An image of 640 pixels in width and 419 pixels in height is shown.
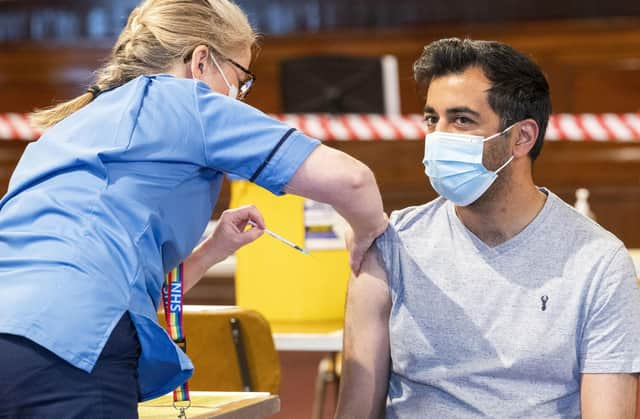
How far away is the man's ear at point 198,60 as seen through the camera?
1.95 metres

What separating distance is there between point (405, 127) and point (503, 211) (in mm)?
3900

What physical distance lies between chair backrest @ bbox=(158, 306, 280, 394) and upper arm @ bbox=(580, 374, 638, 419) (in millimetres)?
893

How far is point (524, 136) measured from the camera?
238 centimetres

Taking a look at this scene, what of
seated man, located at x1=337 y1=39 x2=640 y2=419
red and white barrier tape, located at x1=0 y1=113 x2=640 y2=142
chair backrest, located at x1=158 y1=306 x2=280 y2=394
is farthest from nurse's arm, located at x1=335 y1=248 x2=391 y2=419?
red and white barrier tape, located at x1=0 y1=113 x2=640 y2=142

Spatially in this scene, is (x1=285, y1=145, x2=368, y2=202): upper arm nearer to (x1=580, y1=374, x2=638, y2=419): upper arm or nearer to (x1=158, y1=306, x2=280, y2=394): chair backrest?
(x1=580, y1=374, x2=638, y2=419): upper arm

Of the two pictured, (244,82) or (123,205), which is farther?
(244,82)

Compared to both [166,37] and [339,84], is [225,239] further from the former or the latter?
[339,84]


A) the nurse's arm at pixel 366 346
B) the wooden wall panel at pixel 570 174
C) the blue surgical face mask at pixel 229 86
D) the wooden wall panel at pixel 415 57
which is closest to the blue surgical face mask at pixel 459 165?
the nurse's arm at pixel 366 346

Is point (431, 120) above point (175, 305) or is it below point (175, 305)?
above

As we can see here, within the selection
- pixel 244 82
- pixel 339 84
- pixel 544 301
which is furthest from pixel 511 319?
pixel 339 84

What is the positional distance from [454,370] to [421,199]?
4401 mm

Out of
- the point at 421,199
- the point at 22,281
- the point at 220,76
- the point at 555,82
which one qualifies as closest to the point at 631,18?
the point at 555,82

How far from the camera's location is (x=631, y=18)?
660 centimetres

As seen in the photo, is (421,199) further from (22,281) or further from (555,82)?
(22,281)
